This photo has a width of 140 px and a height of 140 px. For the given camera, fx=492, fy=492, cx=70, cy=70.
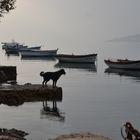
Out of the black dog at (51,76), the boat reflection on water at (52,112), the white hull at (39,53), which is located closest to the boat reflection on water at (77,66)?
the white hull at (39,53)

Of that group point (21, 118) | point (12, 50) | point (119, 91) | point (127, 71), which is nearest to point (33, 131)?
point (21, 118)

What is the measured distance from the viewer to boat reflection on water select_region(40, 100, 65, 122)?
3803 cm

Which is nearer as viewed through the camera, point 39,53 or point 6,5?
point 6,5

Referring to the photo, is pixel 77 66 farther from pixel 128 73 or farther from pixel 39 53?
pixel 39 53

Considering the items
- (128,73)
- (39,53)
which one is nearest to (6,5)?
(128,73)

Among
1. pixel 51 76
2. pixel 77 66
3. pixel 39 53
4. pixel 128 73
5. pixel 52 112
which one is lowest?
pixel 52 112

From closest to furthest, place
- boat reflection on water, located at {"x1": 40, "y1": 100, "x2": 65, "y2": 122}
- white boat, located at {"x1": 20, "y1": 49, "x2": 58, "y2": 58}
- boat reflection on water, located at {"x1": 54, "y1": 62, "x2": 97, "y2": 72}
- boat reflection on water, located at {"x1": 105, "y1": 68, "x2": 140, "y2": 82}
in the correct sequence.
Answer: boat reflection on water, located at {"x1": 40, "y1": 100, "x2": 65, "y2": 122} < boat reflection on water, located at {"x1": 105, "y1": 68, "x2": 140, "y2": 82} < boat reflection on water, located at {"x1": 54, "y1": 62, "x2": 97, "y2": 72} < white boat, located at {"x1": 20, "y1": 49, "x2": 58, "y2": 58}

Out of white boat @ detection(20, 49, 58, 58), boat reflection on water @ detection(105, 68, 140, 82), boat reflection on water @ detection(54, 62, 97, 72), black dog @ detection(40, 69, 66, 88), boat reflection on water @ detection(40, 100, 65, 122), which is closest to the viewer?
boat reflection on water @ detection(40, 100, 65, 122)

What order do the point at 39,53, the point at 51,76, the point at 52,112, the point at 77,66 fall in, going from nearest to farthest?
the point at 52,112 < the point at 51,76 < the point at 77,66 < the point at 39,53

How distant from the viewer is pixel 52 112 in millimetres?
40688

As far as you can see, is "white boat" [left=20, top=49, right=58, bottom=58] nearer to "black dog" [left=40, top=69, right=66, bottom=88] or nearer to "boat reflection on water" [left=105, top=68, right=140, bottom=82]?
"boat reflection on water" [left=105, top=68, right=140, bottom=82]

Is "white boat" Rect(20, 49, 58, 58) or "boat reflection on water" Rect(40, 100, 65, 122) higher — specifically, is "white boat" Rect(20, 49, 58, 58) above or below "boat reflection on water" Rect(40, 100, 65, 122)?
above

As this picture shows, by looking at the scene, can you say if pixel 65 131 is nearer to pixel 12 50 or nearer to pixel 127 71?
pixel 127 71

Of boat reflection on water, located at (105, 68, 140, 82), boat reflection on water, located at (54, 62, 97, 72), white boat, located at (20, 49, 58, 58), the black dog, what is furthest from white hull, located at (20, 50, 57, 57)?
the black dog
